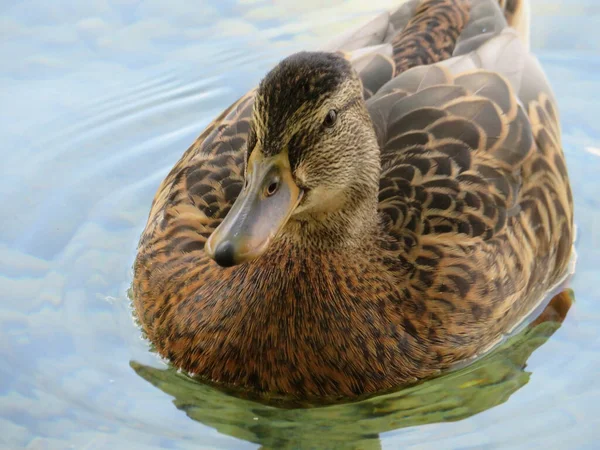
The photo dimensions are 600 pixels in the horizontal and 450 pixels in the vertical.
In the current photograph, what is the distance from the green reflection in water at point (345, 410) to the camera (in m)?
5.21

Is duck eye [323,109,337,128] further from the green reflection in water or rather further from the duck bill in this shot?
the green reflection in water

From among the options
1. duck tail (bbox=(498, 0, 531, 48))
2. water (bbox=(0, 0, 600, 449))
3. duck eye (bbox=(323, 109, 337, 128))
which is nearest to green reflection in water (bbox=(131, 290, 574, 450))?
water (bbox=(0, 0, 600, 449))

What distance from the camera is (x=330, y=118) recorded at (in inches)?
189

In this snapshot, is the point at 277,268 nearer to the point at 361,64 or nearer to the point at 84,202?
the point at 361,64

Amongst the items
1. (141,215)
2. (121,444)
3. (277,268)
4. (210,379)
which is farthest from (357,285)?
(141,215)

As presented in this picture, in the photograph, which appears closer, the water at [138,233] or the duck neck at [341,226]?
the duck neck at [341,226]

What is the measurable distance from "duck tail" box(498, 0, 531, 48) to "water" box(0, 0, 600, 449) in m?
0.80

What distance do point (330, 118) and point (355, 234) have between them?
648 mm

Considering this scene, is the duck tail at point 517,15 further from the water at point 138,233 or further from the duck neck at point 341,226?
the duck neck at point 341,226

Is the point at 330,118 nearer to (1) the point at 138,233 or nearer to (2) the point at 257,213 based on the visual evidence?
(2) the point at 257,213

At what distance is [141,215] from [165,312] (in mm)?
1619

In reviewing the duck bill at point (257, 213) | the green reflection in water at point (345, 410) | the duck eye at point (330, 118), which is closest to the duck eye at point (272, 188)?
the duck bill at point (257, 213)

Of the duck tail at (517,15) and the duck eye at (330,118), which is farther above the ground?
the duck eye at (330,118)

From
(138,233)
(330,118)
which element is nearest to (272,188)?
(330,118)
